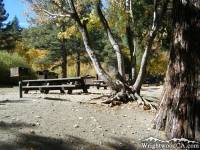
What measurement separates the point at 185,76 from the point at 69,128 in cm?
233

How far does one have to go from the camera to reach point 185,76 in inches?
141

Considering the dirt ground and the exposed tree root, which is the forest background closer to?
the exposed tree root

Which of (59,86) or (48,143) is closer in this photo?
(48,143)

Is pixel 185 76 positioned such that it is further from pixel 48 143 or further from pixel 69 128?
pixel 48 143

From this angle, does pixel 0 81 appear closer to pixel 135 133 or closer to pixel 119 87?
pixel 119 87

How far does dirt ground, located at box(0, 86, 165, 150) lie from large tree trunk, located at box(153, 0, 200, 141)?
463mm

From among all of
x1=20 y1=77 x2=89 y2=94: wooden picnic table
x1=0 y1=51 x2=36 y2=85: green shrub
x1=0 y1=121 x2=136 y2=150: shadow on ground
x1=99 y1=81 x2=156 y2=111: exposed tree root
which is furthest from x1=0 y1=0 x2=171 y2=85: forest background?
x1=0 y1=121 x2=136 y2=150: shadow on ground

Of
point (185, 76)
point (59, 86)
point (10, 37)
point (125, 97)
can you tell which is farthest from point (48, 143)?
point (10, 37)

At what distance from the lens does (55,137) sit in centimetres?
322

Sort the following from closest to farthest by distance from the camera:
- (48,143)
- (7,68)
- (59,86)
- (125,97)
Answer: (48,143)
(125,97)
(59,86)
(7,68)

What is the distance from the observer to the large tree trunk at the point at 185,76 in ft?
11.5

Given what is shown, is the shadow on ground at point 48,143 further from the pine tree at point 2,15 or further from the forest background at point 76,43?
the pine tree at point 2,15

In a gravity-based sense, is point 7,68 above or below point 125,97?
above

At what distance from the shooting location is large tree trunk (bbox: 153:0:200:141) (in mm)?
3497
